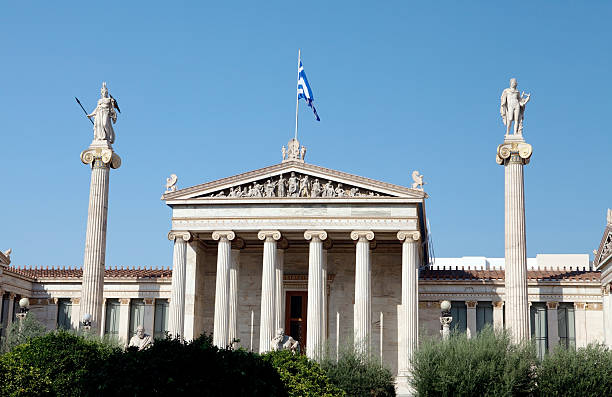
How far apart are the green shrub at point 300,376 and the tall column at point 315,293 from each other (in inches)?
604

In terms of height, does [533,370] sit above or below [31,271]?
below

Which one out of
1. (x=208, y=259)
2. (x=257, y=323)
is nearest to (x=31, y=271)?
(x=208, y=259)

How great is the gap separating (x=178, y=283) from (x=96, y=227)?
528 cm

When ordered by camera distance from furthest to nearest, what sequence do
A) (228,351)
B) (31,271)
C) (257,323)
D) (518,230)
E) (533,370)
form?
(31,271)
(257,323)
(518,230)
(533,370)
(228,351)

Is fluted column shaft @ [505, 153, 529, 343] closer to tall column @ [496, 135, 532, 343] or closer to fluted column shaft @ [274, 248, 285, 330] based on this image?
tall column @ [496, 135, 532, 343]

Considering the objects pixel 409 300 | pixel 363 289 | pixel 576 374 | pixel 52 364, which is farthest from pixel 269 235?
pixel 576 374

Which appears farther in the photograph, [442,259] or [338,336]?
[442,259]

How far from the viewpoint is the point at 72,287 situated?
178 ft

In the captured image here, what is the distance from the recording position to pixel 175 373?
21328 millimetres

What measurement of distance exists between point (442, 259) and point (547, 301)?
45.6 meters

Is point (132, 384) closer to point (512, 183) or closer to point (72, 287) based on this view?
point (512, 183)

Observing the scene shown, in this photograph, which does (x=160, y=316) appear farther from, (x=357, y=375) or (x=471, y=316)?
(x=357, y=375)

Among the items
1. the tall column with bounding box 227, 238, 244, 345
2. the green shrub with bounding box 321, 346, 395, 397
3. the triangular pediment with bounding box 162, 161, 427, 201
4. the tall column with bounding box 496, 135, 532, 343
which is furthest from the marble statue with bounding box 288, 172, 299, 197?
the green shrub with bounding box 321, 346, 395, 397

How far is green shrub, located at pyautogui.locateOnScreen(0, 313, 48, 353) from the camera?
144 feet
